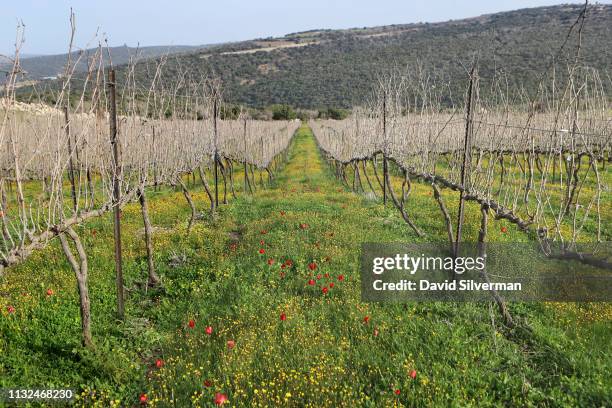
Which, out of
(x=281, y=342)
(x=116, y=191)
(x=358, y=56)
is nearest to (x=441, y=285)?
(x=281, y=342)

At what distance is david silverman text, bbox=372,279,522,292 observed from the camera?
20.4 feet

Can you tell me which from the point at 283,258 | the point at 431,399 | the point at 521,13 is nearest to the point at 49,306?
the point at 283,258

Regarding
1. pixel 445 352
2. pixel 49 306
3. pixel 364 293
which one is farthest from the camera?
pixel 364 293

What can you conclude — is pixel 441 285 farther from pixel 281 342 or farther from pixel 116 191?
pixel 116 191

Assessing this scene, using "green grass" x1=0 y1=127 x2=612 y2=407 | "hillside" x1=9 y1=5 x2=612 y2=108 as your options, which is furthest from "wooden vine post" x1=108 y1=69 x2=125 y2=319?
"hillside" x1=9 y1=5 x2=612 y2=108

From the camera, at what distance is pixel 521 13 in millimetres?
83375

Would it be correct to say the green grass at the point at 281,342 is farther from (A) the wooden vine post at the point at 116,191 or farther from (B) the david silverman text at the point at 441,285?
(B) the david silverman text at the point at 441,285

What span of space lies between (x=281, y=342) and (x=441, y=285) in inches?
116

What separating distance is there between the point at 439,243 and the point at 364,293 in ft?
9.66

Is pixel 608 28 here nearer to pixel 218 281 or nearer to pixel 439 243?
pixel 439 243

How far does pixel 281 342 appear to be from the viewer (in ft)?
15.2

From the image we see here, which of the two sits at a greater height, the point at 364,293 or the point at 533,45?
the point at 533,45

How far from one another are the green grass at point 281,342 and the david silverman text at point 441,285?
44cm

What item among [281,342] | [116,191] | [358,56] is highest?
[358,56]
